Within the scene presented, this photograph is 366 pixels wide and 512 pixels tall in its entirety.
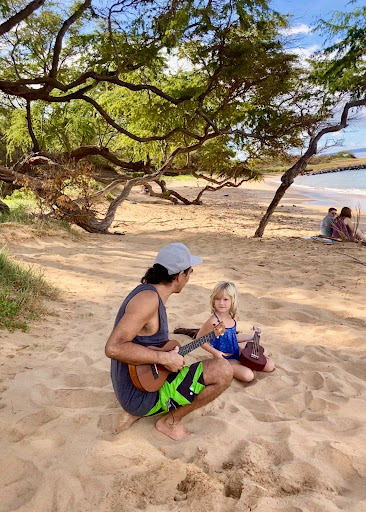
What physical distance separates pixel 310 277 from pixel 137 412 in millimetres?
4745

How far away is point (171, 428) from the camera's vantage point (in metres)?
2.69

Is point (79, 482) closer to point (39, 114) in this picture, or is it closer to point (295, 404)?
point (295, 404)

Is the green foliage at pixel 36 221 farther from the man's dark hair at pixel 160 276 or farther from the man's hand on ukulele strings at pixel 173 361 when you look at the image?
the man's hand on ukulele strings at pixel 173 361

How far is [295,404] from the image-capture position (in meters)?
3.10

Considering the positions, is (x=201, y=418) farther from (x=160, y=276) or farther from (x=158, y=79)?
(x=158, y=79)

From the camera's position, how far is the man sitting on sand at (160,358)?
7.77ft

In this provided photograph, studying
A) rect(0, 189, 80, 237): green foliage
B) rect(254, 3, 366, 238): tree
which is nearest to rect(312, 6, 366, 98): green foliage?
rect(254, 3, 366, 238): tree

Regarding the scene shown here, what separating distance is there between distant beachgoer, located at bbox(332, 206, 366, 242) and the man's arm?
7.88 metres

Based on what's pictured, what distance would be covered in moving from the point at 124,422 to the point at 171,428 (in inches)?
11.7

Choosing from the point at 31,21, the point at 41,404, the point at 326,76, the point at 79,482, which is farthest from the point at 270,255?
the point at 31,21

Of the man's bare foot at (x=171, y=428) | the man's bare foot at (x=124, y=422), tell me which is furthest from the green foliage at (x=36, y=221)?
the man's bare foot at (x=171, y=428)

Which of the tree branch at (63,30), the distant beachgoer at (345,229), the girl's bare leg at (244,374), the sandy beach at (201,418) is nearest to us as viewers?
the sandy beach at (201,418)

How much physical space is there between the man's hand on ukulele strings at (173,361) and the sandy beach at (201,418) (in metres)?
0.46

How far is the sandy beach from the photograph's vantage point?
209 centimetres
